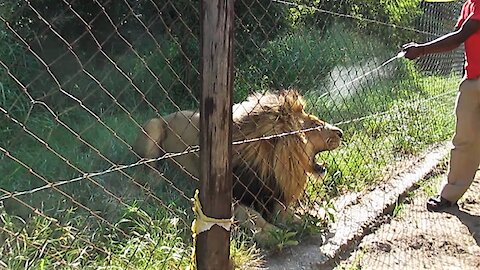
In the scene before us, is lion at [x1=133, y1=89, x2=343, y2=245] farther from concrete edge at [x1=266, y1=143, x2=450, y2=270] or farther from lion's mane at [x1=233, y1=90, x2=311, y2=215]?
concrete edge at [x1=266, y1=143, x2=450, y2=270]

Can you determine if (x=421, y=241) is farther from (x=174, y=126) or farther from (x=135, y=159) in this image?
(x=135, y=159)

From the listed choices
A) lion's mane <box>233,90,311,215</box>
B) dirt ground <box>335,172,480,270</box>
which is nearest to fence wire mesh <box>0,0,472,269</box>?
lion's mane <box>233,90,311,215</box>

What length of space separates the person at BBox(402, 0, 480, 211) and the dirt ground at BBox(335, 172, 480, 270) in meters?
0.16

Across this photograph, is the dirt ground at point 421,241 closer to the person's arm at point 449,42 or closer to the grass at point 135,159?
the grass at point 135,159

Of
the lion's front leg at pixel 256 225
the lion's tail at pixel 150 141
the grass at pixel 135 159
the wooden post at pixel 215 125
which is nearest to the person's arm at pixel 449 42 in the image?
the grass at pixel 135 159

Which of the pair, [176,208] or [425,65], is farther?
[425,65]

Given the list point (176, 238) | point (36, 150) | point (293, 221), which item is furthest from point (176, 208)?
point (36, 150)

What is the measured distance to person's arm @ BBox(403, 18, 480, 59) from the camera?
4031 millimetres

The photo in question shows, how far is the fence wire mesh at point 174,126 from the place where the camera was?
9.80ft

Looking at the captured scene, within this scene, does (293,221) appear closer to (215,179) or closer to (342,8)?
(215,179)

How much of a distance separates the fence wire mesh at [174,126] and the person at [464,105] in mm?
496

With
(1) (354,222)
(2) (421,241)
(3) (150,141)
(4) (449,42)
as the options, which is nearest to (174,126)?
(3) (150,141)

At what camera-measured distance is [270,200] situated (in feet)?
12.7

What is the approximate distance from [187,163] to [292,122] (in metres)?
0.84
